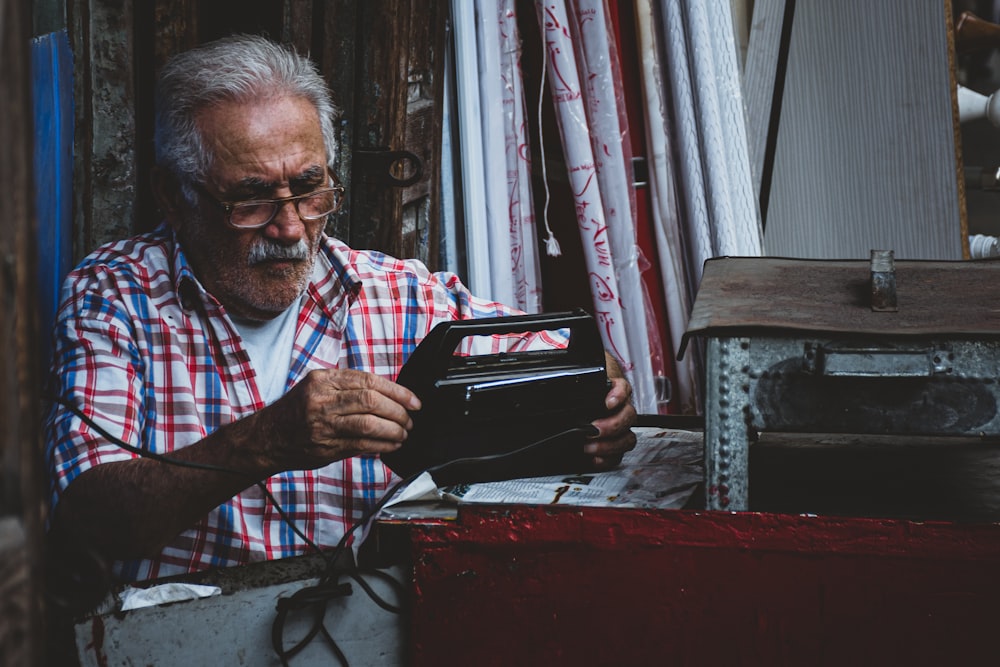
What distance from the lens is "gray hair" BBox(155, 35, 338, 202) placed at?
1832 mm

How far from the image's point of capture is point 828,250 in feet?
10.6

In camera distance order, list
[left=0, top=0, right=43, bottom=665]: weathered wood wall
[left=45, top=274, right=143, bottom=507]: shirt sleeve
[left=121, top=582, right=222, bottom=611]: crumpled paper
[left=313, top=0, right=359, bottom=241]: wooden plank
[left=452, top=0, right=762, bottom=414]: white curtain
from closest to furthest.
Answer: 1. [left=0, top=0, right=43, bottom=665]: weathered wood wall
2. [left=121, top=582, right=222, bottom=611]: crumpled paper
3. [left=45, top=274, right=143, bottom=507]: shirt sleeve
4. [left=313, top=0, right=359, bottom=241]: wooden plank
5. [left=452, top=0, right=762, bottom=414]: white curtain

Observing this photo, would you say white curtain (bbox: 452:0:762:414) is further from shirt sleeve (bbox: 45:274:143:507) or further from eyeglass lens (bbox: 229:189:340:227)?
shirt sleeve (bbox: 45:274:143:507)

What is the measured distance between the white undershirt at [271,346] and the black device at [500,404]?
43cm

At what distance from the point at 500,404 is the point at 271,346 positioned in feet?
2.08

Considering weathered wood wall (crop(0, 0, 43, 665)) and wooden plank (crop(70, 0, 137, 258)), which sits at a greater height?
wooden plank (crop(70, 0, 137, 258))

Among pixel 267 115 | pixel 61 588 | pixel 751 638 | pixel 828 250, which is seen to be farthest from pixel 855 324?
pixel 828 250

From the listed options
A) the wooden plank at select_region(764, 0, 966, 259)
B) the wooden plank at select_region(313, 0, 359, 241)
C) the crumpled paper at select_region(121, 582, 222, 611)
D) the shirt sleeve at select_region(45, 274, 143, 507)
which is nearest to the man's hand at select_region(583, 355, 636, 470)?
the crumpled paper at select_region(121, 582, 222, 611)

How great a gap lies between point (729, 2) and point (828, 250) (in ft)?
2.98

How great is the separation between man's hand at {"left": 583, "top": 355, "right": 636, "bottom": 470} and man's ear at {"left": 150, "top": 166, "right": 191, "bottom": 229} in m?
0.90

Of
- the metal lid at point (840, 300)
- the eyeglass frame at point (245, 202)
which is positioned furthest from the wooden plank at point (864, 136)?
the eyeglass frame at point (245, 202)

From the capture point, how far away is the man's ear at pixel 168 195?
6.23ft

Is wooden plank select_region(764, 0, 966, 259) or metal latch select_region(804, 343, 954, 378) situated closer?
metal latch select_region(804, 343, 954, 378)

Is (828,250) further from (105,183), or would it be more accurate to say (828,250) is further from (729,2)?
(105,183)
